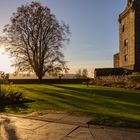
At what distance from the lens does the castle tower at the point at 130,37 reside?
4866cm

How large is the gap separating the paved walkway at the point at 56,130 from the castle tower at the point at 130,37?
3886cm

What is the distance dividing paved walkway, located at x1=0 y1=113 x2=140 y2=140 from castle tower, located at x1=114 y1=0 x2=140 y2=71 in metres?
38.9

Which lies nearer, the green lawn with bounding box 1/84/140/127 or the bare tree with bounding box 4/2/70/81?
the green lawn with bounding box 1/84/140/127

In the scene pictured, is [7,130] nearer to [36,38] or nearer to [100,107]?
[100,107]

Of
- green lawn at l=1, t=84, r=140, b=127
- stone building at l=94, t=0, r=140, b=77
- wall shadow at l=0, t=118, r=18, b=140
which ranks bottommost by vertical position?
wall shadow at l=0, t=118, r=18, b=140

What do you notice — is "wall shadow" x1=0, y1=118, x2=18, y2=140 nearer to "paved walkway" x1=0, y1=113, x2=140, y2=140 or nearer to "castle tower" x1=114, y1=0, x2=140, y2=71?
"paved walkway" x1=0, y1=113, x2=140, y2=140

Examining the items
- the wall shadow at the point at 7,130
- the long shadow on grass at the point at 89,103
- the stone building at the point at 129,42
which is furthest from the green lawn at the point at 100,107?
the stone building at the point at 129,42

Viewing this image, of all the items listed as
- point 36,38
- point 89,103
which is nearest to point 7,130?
point 89,103

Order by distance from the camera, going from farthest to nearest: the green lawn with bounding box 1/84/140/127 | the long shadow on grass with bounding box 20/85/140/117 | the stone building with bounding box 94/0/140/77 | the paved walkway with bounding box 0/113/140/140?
1. the stone building with bounding box 94/0/140/77
2. the long shadow on grass with bounding box 20/85/140/117
3. the green lawn with bounding box 1/84/140/127
4. the paved walkway with bounding box 0/113/140/140

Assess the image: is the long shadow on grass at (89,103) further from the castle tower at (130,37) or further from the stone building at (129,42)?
the castle tower at (130,37)

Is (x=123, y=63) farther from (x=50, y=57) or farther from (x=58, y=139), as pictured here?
(x=58, y=139)

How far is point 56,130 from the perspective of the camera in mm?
8320

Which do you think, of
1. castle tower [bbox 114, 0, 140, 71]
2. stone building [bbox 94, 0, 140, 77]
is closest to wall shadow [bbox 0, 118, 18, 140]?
stone building [bbox 94, 0, 140, 77]

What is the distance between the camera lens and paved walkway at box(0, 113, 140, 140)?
7.63m
